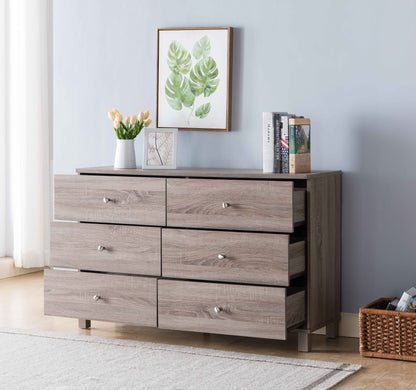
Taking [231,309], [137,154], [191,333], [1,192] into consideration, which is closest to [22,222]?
[1,192]

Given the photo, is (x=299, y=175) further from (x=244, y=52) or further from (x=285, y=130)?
(x=244, y=52)

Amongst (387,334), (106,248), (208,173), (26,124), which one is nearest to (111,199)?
(106,248)

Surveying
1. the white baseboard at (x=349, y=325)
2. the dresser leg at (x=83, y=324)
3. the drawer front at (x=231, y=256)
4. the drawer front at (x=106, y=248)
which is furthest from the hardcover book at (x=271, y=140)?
the dresser leg at (x=83, y=324)

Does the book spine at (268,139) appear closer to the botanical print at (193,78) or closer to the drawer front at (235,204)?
the drawer front at (235,204)

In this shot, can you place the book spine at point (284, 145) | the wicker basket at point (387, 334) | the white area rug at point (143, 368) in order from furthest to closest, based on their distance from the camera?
the book spine at point (284, 145) < the wicker basket at point (387, 334) < the white area rug at point (143, 368)

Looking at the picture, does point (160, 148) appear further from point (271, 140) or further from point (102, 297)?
point (102, 297)

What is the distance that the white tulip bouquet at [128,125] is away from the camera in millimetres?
3311

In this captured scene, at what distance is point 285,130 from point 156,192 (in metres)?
0.54

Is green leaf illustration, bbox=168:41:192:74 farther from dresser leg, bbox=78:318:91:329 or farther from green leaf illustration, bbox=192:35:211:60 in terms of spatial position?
dresser leg, bbox=78:318:91:329

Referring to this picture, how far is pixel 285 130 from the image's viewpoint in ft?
9.75

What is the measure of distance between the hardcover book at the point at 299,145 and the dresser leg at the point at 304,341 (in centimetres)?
61

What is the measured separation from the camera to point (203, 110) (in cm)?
342

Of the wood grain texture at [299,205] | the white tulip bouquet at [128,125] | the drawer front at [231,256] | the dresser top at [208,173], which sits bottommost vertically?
the drawer front at [231,256]

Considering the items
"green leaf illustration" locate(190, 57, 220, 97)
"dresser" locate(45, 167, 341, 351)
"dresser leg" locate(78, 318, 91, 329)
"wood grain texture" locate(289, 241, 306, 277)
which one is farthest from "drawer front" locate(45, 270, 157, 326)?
"green leaf illustration" locate(190, 57, 220, 97)
